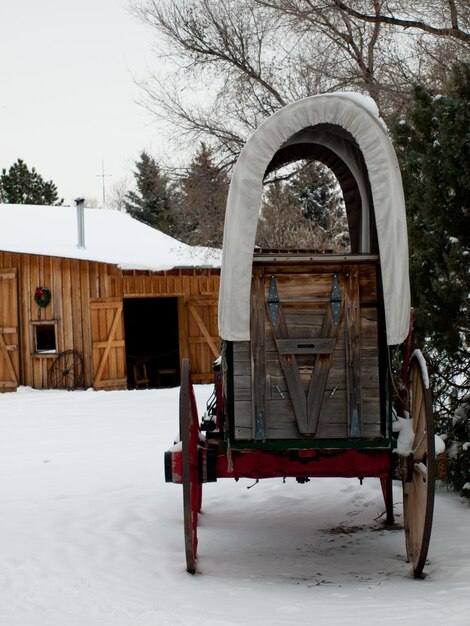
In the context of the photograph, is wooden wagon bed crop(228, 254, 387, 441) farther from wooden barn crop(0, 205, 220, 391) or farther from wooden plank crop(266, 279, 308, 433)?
wooden barn crop(0, 205, 220, 391)

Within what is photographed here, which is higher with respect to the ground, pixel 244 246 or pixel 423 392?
pixel 244 246

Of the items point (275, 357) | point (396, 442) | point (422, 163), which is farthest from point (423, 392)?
point (422, 163)

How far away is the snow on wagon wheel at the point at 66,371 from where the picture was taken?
21145 mm

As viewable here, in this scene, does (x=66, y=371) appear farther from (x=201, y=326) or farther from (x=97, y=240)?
(x=97, y=240)

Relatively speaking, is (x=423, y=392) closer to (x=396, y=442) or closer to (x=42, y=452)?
(x=396, y=442)

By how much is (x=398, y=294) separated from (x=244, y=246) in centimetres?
103

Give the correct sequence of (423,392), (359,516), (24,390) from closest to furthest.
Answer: (423,392) → (359,516) → (24,390)

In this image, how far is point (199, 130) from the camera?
21234 mm

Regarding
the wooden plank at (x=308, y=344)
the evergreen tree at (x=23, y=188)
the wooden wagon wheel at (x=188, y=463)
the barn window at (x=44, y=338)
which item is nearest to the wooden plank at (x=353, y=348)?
the wooden plank at (x=308, y=344)

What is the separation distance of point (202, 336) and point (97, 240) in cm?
398

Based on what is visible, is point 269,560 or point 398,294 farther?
point 269,560

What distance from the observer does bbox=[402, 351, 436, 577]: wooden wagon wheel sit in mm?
5404

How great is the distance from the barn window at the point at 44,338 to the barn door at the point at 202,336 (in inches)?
133

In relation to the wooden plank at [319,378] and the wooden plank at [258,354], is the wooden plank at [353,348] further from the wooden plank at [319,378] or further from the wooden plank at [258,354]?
the wooden plank at [258,354]
